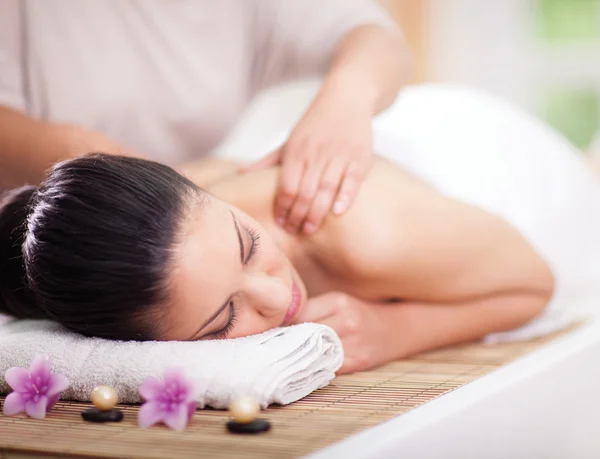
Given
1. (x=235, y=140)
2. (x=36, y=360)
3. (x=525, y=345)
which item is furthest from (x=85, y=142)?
(x=235, y=140)

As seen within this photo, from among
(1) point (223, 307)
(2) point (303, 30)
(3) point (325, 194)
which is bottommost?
(1) point (223, 307)

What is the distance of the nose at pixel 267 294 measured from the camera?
107cm

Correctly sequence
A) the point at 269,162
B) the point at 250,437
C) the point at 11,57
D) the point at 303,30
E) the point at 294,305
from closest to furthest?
1. the point at 250,437
2. the point at 294,305
3. the point at 269,162
4. the point at 11,57
5. the point at 303,30

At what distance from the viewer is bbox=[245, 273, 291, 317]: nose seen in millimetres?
1074

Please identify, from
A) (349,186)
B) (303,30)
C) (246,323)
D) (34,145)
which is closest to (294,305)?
(246,323)

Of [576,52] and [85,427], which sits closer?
[85,427]

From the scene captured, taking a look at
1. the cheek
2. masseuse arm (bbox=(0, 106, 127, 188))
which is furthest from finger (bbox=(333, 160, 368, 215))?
masseuse arm (bbox=(0, 106, 127, 188))

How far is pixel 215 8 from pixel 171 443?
1312 mm

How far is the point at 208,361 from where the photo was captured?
0.99 m

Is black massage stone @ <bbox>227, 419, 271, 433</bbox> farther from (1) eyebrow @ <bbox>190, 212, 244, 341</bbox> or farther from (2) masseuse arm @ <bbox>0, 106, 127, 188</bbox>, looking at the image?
(2) masseuse arm @ <bbox>0, 106, 127, 188</bbox>

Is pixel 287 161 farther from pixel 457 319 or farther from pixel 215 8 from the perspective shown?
pixel 215 8

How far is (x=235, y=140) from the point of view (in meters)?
2.65

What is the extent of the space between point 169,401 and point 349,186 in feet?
1.70

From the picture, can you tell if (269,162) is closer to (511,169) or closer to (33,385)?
(33,385)
